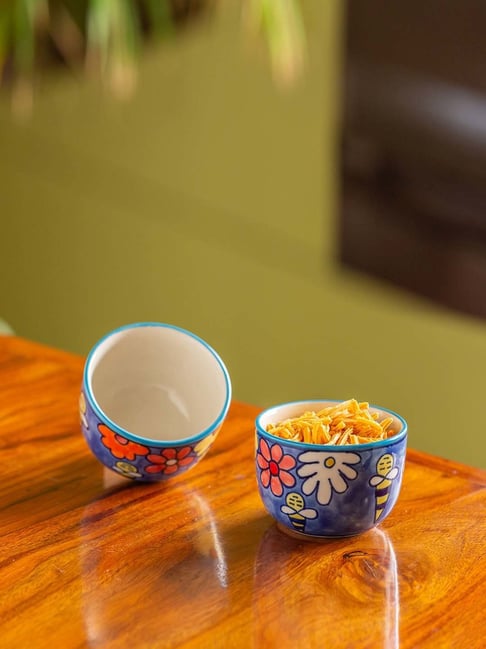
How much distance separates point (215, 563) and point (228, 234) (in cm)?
234

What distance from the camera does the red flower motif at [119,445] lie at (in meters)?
0.89

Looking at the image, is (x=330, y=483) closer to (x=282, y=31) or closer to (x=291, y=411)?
(x=291, y=411)

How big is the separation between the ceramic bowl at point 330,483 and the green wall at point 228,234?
180 cm

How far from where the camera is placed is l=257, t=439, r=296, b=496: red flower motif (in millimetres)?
804

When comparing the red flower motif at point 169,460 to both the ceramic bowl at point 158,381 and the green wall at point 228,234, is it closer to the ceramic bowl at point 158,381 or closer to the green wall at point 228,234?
the ceramic bowl at point 158,381

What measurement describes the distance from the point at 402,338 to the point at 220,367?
1808 mm

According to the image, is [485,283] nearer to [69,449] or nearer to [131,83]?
[131,83]

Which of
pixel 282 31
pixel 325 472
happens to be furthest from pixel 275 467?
pixel 282 31

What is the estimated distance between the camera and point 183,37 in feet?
9.90

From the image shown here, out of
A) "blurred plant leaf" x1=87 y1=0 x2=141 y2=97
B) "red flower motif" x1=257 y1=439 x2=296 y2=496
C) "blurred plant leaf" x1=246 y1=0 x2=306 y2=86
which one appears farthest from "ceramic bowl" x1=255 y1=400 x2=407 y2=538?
"blurred plant leaf" x1=246 y1=0 x2=306 y2=86

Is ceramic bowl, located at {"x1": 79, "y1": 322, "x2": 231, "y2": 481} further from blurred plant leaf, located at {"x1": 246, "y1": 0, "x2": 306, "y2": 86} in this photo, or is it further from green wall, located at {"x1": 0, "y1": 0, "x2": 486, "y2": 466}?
green wall, located at {"x1": 0, "y1": 0, "x2": 486, "y2": 466}

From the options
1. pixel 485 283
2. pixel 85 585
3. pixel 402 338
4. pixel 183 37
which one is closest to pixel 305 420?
pixel 85 585

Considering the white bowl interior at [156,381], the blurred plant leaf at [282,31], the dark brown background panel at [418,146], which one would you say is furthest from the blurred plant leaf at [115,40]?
the white bowl interior at [156,381]

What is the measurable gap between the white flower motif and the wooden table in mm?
50
